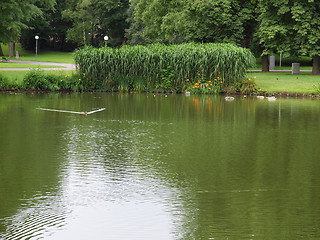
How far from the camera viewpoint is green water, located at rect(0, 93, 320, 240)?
6539 millimetres

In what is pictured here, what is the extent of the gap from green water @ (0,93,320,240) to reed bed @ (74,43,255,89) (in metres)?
9.65

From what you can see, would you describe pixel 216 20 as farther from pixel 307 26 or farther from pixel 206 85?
pixel 206 85

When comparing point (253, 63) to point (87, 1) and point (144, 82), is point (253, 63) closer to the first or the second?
point (144, 82)

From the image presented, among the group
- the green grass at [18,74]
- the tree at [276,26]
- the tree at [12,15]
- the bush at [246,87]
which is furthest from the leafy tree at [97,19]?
the bush at [246,87]

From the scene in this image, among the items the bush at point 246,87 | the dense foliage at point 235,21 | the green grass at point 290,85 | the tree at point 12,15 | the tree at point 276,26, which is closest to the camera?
the green grass at point 290,85

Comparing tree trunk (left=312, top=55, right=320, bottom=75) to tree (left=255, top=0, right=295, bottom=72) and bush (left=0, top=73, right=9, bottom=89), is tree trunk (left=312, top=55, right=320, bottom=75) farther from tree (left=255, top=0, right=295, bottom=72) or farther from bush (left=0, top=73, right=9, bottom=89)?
bush (left=0, top=73, right=9, bottom=89)

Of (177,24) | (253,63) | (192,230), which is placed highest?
(177,24)

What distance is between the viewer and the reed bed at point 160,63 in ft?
88.5

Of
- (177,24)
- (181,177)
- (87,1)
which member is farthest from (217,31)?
(87,1)

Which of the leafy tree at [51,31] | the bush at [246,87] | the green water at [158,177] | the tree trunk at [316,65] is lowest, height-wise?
the green water at [158,177]

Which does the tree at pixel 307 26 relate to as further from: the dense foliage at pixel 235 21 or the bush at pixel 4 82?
the bush at pixel 4 82

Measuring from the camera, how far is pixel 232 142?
12.8 meters

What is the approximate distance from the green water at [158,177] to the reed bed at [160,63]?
965 cm

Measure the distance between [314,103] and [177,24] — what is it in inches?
781
